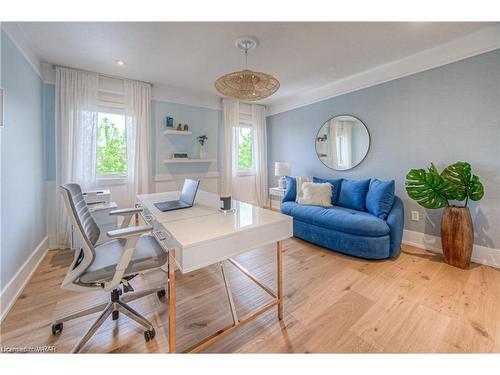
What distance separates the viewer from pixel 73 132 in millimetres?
2885

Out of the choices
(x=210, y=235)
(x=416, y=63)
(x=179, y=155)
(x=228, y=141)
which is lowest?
(x=210, y=235)

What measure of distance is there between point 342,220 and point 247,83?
75.3 inches

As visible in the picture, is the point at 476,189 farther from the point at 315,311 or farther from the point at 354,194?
the point at 315,311

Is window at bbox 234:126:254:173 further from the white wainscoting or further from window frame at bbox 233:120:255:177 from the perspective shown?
the white wainscoting

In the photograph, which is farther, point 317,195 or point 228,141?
point 228,141

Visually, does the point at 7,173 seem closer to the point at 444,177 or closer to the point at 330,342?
the point at 330,342

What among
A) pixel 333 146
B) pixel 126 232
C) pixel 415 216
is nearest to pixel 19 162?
pixel 126 232

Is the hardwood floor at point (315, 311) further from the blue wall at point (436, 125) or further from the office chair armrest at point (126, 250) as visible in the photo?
the blue wall at point (436, 125)

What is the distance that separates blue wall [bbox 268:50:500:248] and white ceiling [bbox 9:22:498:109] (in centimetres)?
41

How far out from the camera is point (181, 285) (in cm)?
198

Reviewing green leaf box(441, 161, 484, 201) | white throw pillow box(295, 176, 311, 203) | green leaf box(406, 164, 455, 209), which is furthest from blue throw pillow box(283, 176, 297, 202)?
green leaf box(441, 161, 484, 201)

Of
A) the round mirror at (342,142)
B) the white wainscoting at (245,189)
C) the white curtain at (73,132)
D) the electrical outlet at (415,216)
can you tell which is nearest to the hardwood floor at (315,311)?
the electrical outlet at (415,216)
